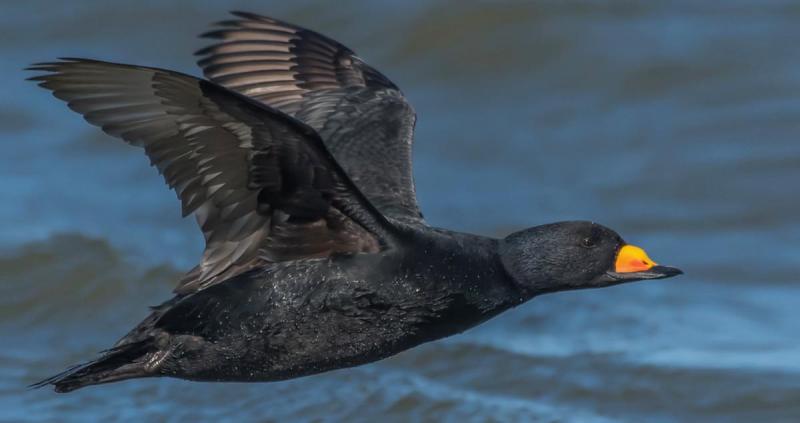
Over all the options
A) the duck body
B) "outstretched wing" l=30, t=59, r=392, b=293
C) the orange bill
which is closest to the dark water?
the orange bill

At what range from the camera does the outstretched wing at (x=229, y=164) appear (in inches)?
233

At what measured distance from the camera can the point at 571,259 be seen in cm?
672

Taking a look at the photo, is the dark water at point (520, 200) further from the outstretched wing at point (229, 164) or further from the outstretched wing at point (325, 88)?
the outstretched wing at point (229, 164)

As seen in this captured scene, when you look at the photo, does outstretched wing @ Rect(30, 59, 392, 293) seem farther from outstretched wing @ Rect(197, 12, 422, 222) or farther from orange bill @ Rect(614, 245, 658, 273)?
orange bill @ Rect(614, 245, 658, 273)

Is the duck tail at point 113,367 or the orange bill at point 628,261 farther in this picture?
the orange bill at point 628,261

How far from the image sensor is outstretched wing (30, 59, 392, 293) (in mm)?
5930

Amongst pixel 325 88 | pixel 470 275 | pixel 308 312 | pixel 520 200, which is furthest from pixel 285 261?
pixel 520 200

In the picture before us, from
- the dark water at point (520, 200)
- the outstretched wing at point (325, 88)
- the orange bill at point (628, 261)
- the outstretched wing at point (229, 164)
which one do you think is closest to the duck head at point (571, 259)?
the orange bill at point (628, 261)

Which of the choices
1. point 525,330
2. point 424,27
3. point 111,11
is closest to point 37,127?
point 111,11

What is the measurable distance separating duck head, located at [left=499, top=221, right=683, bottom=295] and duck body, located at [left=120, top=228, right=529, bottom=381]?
0.93 feet

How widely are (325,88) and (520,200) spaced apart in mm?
2349

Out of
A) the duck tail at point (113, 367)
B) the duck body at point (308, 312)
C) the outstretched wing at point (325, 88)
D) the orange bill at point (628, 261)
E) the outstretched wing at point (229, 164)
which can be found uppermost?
the outstretched wing at point (325, 88)

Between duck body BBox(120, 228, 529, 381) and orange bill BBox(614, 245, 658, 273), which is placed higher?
orange bill BBox(614, 245, 658, 273)

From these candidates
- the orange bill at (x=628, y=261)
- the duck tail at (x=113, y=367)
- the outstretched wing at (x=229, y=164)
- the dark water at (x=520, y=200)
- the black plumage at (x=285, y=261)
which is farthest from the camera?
the dark water at (x=520, y=200)
